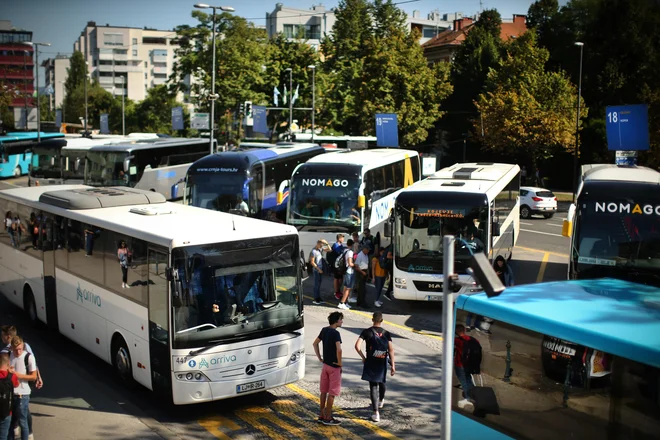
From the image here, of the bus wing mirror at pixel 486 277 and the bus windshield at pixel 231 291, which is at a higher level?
the bus wing mirror at pixel 486 277

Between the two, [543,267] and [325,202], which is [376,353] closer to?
[325,202]

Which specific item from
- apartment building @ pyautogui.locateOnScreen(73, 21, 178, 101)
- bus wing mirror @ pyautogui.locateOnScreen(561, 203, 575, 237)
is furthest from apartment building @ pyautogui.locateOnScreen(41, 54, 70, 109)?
bus wing mirror @ pyautogui.locateOnScreen(561, 203, 575, 237)

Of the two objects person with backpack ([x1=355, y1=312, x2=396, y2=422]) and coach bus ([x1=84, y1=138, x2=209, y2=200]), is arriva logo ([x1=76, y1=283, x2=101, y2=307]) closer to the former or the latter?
person with backpack ([x1=355, y1=312, x2=396, y2=422])

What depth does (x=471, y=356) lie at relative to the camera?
8.15 meters

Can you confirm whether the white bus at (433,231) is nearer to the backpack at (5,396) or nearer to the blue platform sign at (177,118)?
the backpack at (5,396)

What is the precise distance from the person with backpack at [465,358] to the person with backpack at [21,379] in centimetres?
538

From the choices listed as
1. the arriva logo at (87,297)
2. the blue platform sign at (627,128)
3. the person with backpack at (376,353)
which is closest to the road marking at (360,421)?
the person with backpack at (376,353)

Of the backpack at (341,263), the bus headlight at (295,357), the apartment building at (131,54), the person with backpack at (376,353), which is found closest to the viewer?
the person with backpack at (376,353)

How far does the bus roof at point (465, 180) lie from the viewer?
18.1m

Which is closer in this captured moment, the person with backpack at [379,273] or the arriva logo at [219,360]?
the arriva logo at [219,360]

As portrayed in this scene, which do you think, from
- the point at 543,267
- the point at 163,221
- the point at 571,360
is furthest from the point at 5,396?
the point at 543,267

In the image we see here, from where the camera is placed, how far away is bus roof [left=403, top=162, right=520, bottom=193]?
59.4 ft

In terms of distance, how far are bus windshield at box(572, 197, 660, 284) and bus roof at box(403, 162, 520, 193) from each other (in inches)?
115

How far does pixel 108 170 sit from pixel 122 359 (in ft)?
74.7
